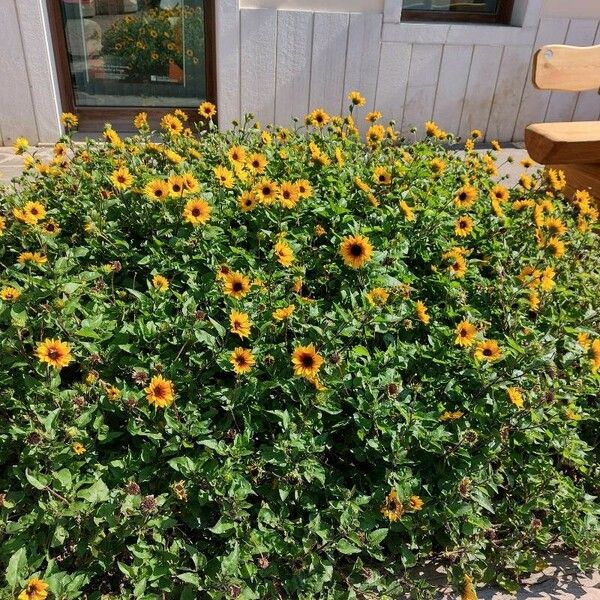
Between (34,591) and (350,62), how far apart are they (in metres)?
4.64

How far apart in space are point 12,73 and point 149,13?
1221 millimetres

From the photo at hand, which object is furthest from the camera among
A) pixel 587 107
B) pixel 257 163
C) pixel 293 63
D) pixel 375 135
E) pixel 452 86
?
pixel 587 107

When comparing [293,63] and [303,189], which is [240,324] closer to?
[303,189]

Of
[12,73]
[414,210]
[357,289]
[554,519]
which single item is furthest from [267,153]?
[12,73]

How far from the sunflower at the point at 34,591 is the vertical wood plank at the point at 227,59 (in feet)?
14.1

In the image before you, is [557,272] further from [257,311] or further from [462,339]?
[257,311]

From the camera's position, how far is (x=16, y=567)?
140 cm

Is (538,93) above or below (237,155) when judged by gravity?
below

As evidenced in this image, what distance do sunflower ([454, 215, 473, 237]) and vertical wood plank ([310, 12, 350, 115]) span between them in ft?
10.7

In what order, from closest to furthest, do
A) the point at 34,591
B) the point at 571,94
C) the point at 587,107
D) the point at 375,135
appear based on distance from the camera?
the point at 34,591
the point at 375,135
the point at 571,94
the point at 587,107

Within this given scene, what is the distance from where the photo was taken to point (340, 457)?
1.80 meters

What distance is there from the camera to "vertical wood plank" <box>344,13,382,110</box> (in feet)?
16.0

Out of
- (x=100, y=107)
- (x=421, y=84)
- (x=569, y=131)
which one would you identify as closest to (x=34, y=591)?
(x=569, y=131)

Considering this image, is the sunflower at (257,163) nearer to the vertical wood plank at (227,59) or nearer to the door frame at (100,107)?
the vertical wood plank at (227,59)
